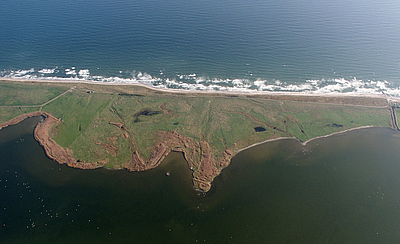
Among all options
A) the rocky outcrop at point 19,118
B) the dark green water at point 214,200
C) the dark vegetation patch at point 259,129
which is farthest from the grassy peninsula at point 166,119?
the dark green water at point 214,200

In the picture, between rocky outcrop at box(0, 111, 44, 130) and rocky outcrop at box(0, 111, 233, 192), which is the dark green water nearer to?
rocky outcrop at box(0, 111, 233, 192)

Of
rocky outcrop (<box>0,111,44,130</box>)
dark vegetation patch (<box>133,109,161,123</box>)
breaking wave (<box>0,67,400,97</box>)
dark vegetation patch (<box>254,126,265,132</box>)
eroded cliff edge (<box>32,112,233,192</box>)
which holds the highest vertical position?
breaking wave (<box>0,67,400,97</box>)

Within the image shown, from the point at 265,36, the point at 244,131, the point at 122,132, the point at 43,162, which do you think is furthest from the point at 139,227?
the point at 265,36

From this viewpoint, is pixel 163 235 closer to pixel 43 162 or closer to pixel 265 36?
pixel 43 162

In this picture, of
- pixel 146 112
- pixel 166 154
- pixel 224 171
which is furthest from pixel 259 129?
pixel 146 112

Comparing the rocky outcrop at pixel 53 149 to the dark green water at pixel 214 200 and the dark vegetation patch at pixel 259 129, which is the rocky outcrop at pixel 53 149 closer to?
the dark green water at pixel 214 200

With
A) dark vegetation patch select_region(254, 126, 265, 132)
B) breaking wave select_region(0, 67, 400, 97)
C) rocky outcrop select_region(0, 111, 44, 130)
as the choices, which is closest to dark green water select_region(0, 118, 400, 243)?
dark vegetation patch select_region(254, 126, 265, 132)
